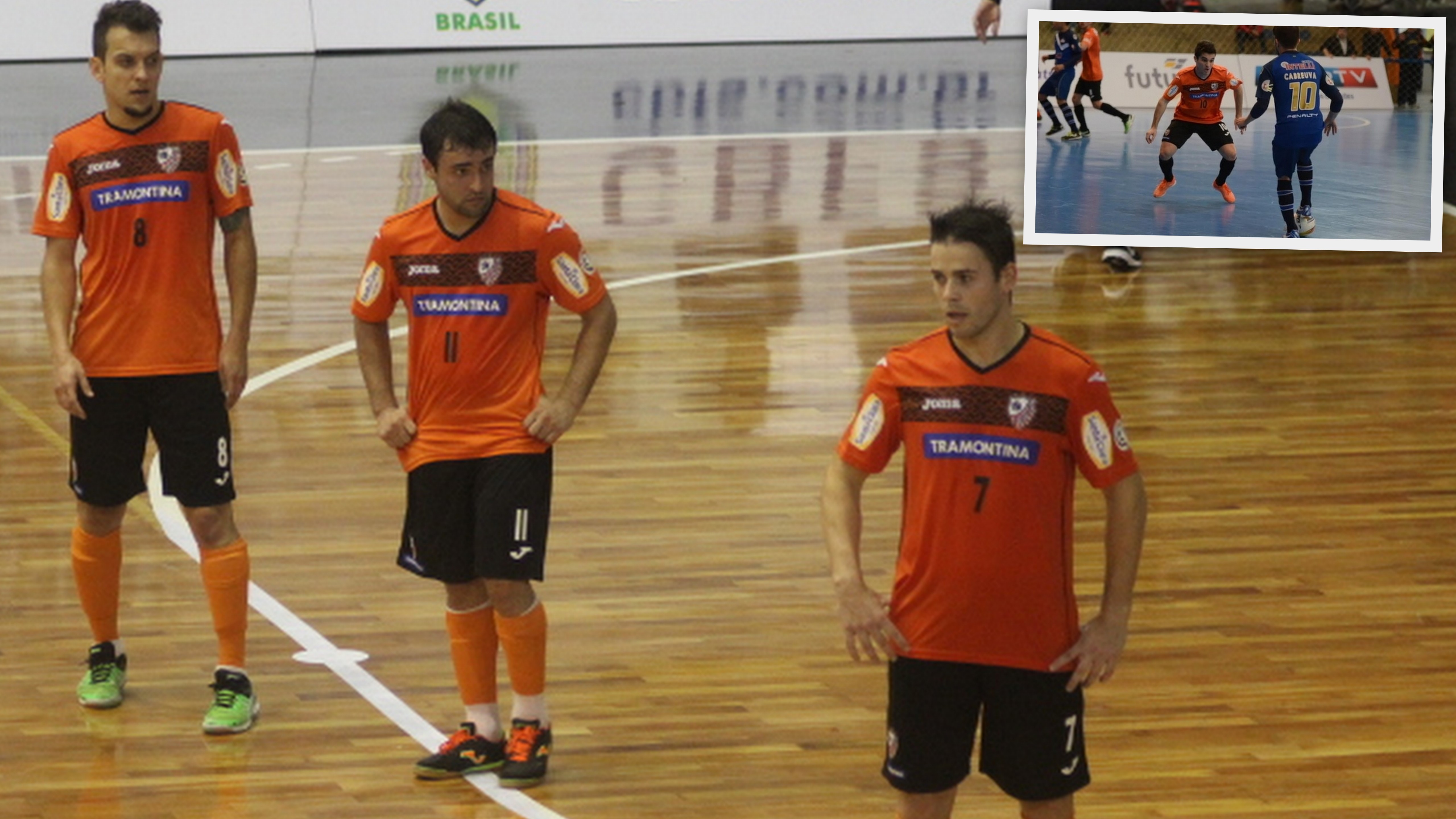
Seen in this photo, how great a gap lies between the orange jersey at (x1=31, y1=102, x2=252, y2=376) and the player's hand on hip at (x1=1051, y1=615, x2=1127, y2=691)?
2806mm

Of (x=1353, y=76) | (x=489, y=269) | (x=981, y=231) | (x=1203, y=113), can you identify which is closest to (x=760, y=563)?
(x=489, y=269)

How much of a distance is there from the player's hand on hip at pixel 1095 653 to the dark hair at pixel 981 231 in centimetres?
72

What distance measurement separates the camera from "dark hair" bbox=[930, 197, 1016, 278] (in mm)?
3928

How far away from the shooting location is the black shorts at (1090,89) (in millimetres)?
16922

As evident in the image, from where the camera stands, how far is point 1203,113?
1176 cm

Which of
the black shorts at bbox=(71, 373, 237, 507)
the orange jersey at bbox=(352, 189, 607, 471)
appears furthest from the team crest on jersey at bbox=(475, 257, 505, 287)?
the black shorts at bbox=(71, 373, 237, 507)

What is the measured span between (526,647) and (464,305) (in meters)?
0.92

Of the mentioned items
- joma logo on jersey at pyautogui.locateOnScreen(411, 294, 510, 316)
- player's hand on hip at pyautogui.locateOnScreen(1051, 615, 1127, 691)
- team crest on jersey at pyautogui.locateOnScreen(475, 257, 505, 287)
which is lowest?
player's hand on hip at pyautogui.locateOnScreen(1051, 615, 1127, 691)

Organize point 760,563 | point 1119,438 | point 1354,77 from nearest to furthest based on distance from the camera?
point 1119,438
point 760,563
point 1354,77

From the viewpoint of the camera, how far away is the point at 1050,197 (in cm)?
1515

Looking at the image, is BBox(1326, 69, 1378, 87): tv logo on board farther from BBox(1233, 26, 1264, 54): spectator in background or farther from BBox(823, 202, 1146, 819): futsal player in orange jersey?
BBox(823, 202, 1146, 819): futsal player in orange jersey

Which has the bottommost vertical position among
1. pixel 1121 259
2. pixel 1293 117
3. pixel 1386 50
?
pixel 1121 259

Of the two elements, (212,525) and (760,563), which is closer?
(212,525)

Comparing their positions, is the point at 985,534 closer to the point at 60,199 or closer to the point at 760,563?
the point at 60,199
